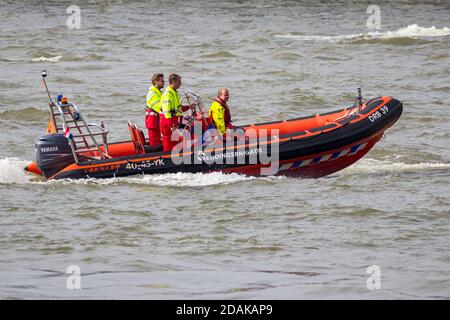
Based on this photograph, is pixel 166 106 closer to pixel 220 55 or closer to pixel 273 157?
pixel 273 157

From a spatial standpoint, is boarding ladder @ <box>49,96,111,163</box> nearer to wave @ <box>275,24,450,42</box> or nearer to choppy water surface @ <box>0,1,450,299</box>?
choppy water surface @ <box>0,1,450,299</box>

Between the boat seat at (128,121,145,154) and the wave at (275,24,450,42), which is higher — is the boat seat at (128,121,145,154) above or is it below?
below

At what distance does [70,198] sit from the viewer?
12.4 meters

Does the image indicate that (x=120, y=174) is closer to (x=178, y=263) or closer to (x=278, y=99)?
(x=178, y=263)

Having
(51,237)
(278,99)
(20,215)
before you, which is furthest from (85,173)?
(278,99)

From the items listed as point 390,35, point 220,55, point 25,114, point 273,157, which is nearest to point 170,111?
point 273,157

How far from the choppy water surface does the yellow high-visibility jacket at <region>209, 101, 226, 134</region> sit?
595 mm

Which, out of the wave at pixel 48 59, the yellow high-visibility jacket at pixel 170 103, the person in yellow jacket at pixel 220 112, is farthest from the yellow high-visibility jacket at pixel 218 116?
the wave at pixel 48 59

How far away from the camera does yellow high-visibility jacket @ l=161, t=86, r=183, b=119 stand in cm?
1285

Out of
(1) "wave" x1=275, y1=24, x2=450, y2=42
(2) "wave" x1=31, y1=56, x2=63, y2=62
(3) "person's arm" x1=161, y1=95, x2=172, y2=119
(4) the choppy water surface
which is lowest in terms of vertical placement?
(4) the choppy water surface

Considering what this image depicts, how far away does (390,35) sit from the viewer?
1048 inches

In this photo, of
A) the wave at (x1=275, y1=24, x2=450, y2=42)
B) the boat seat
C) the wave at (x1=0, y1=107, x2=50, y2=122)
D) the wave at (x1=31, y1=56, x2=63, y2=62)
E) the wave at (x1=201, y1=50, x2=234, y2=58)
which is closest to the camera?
the boat seat

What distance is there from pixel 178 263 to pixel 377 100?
4924 millimetres

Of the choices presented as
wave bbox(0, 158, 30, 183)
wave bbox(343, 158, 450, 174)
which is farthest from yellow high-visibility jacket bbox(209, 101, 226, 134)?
wave bbox(0, 158, 30, 183)
